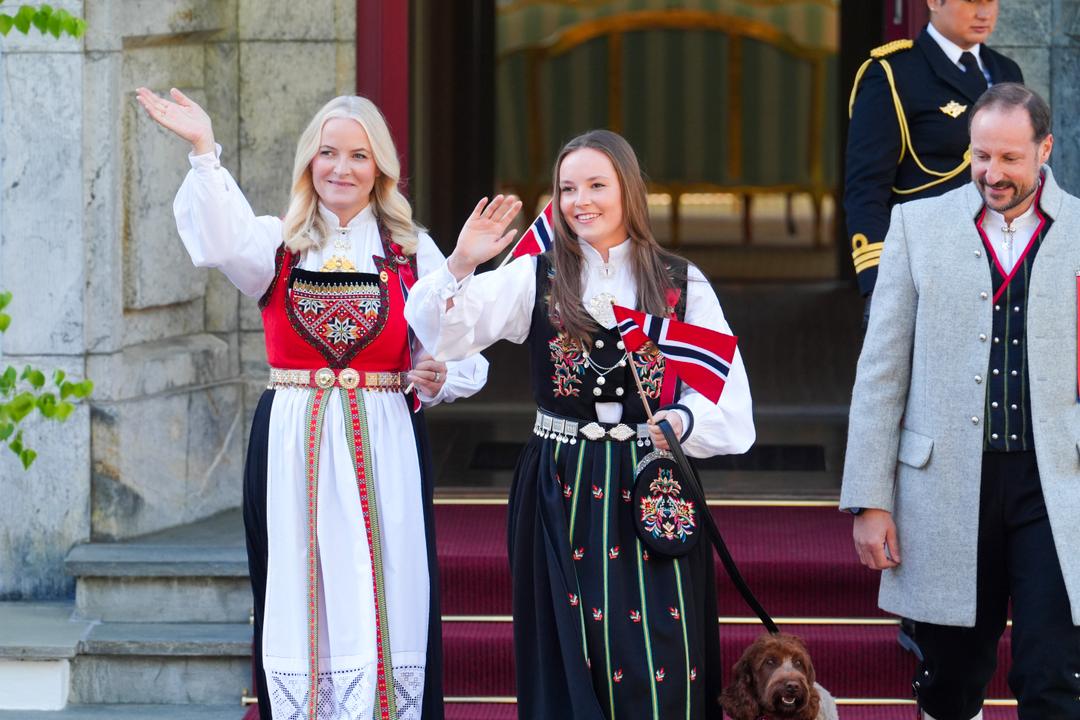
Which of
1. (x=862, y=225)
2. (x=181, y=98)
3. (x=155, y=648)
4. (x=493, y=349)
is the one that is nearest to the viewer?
(x=181, y=98)

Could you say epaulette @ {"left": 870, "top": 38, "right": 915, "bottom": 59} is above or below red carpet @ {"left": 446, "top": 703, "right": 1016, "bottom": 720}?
above

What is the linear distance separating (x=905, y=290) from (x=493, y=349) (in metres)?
5.87

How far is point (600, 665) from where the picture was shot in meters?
3.98

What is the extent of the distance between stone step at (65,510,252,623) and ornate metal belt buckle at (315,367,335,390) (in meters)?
1.45

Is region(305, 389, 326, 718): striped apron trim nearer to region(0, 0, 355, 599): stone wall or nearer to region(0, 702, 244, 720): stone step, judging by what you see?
region(0, 702, 244, 720): stone step

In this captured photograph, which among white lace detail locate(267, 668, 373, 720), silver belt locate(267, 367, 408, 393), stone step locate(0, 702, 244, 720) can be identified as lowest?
stone step locate(0, 702, 244, 720)

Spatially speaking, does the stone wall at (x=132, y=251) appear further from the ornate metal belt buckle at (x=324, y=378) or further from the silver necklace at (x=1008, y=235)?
the silver necklace at (x=1008, y=235)

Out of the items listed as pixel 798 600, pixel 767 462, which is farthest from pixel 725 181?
pixel 798 600

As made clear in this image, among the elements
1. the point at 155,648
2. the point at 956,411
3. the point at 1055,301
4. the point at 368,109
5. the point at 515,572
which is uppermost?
the point at 368,109

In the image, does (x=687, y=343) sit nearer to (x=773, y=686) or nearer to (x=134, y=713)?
(x=773, y=686)

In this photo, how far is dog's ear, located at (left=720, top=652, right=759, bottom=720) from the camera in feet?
13.3

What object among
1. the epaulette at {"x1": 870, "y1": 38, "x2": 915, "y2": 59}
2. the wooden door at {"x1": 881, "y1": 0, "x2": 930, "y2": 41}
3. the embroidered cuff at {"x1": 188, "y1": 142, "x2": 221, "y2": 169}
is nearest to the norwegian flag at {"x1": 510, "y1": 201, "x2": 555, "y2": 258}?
the embroidered cuff at {"x1": 188, "y1": 142, "x2": 221, "y2": 169}

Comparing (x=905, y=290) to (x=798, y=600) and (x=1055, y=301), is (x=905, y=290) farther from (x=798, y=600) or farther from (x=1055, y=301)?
(x=798, y=600)

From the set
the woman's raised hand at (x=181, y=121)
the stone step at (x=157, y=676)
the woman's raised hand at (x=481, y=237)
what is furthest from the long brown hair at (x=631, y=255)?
the stone step at (x=157, y=676)
